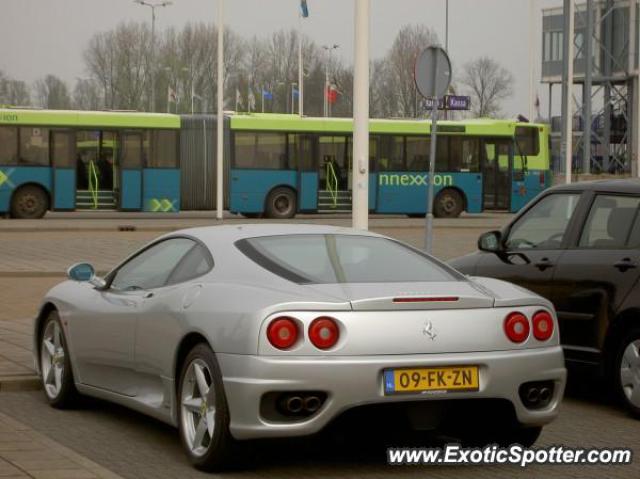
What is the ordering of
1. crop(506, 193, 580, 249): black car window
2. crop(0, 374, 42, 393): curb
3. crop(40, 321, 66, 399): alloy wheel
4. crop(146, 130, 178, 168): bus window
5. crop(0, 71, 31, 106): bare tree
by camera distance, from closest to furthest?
crop(40, 321, 66, 399): alloy wheel < crop(0, 374, 42, 393): curb < crop(506, 193, 580, 249): black car window < crop(146, 130, 178, 168): bus window < crop(0, 71, 31, 106): bare tree

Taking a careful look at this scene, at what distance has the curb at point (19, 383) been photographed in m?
9.83

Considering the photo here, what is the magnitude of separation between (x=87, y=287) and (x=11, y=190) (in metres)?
30.7

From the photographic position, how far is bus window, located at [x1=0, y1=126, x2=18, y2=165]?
39.0 meters

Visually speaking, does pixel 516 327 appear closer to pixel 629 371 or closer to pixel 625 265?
pixel 629 371

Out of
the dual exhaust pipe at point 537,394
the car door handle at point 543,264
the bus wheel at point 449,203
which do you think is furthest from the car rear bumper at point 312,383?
the bus wheel at point 449,203

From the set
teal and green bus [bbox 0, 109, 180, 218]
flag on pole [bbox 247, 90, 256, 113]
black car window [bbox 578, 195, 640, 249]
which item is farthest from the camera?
flag on pole [bbox 247, 90, 256, 113]

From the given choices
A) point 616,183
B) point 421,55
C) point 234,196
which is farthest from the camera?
point 234,196

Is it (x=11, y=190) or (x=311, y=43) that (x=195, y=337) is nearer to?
(x=11, y=190)

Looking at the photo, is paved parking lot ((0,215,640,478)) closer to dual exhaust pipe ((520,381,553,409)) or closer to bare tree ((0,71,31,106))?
dual exhaust pipe ((520,381,553,409))

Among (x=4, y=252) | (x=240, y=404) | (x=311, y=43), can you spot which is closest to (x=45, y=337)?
(x=240, y=404)

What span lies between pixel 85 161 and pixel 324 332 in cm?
3391

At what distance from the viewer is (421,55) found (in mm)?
15391

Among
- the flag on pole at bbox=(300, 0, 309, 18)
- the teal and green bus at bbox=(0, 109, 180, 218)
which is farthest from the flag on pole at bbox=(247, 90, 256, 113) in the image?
the teal and green bus at bbox=(0, 109, 180, 218)

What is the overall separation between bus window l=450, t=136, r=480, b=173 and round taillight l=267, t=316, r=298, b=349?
37031 mm
